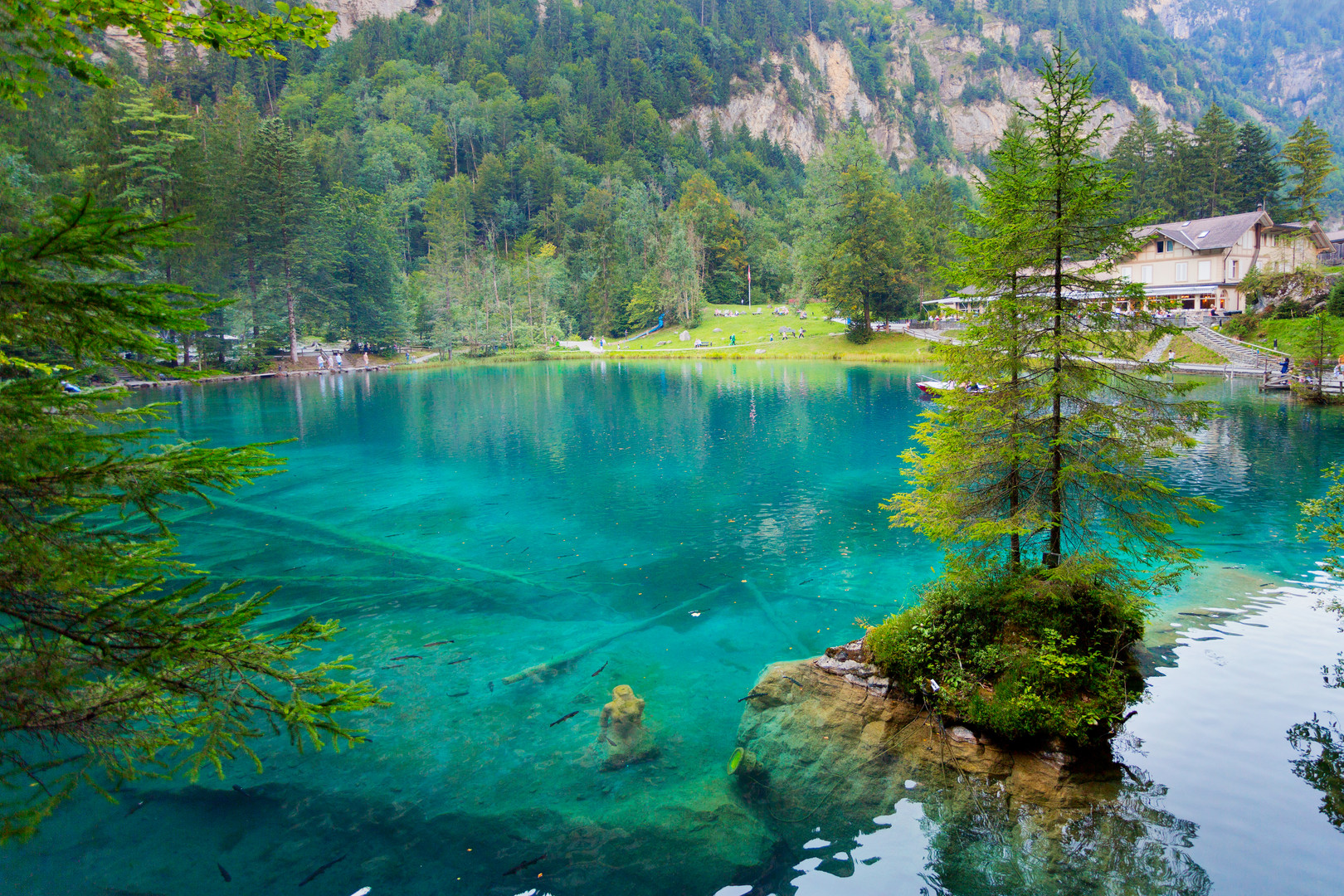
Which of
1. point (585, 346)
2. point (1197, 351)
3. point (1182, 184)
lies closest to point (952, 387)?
point (1197, 351)

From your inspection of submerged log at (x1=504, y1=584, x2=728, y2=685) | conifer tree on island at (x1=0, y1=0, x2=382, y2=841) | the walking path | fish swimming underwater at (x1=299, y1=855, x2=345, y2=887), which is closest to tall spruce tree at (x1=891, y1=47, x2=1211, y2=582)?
submerged log at (x1=504, y1=584, x2=728, y2=685)

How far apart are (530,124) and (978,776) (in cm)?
19524

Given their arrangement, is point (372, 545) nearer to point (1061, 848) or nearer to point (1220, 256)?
point (1061, 848)

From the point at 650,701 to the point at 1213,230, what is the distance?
8069 centimetres

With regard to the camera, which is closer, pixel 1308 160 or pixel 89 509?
pixel 89 509

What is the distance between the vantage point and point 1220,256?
217 feet

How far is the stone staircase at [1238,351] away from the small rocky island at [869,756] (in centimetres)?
5167

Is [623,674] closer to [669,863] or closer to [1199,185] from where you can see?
[669,863]

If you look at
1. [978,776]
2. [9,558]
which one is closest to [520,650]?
[978,776]

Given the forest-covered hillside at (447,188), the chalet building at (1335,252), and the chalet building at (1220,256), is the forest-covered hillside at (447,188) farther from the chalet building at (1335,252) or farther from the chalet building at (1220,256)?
the chalet building at (1220,256)

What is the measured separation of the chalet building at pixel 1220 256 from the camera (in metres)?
65.7

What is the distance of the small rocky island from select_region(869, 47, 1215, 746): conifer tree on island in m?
0.50

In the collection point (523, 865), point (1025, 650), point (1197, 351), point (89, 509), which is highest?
point (1197, 351)

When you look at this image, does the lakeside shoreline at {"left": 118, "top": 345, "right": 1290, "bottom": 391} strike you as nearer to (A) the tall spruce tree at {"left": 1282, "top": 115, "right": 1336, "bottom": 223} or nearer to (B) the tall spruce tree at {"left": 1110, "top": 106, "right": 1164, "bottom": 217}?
(A) the tall spruce tree at {"left": 1282, "top": 115, "right": 1336, "bottom": 223}
